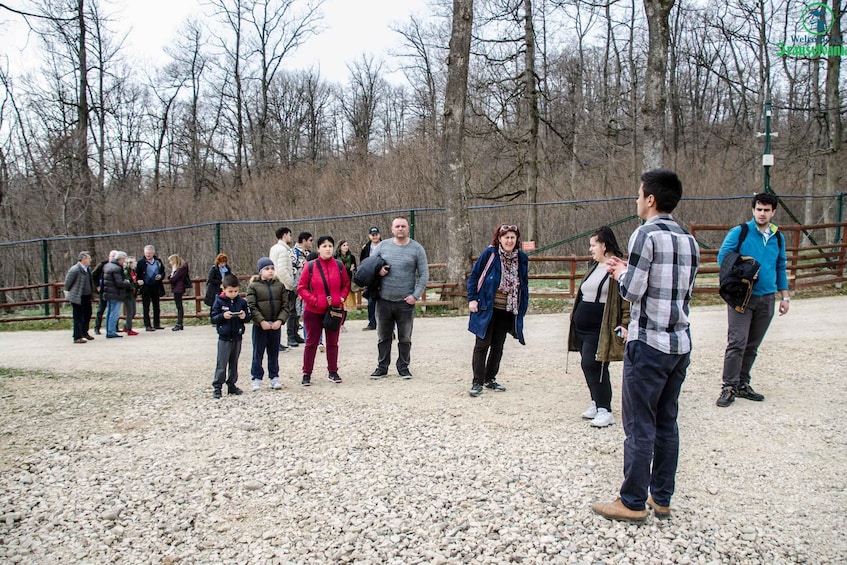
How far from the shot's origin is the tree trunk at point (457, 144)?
12938 mm

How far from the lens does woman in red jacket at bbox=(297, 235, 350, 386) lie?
7332 millimetres

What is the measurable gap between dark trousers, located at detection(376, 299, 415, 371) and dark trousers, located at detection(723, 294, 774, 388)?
10.8ft

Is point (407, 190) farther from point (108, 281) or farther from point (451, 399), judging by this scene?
point (451, 399)

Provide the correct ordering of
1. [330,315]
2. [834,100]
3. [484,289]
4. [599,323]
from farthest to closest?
1. [834,100]
2. [330,315]
3. [484,289]
4. [599,323]

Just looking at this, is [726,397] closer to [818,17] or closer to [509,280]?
[509,280]

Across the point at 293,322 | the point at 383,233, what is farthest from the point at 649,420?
the point at 383,233

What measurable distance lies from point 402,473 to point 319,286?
314 centimetres

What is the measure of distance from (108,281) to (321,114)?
102 feet

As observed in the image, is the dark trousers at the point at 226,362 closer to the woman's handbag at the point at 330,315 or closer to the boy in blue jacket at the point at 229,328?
the boy in blue jacket at the point at 229,328

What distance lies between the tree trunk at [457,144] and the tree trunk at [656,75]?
4255 millimetres

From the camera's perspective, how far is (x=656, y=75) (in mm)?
14305

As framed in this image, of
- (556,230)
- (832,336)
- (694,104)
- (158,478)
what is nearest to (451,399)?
(158,478)

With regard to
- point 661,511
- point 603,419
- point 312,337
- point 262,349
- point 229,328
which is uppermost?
point 229,328

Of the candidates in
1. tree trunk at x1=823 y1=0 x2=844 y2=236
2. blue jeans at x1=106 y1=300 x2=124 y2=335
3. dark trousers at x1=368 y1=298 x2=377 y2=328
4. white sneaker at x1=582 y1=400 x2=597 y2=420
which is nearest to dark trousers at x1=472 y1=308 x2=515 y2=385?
white sneaker at x1=582 y1=400 x2=597 y2=420
